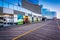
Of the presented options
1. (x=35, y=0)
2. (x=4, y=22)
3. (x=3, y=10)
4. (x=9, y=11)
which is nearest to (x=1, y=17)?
(x=4, y=22)

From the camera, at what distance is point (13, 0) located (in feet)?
156

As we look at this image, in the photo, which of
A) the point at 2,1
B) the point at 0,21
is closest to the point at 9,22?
the point at 0,21

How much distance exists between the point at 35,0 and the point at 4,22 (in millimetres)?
13861

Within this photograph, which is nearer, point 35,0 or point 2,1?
point 2,1

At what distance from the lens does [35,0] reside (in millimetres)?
55000

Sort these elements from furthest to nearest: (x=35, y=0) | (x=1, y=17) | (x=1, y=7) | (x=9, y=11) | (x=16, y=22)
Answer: (x=35, y=0), (x=16, y=22), (x=1, y=17), (x=9, y=11), (x=1, y=7)

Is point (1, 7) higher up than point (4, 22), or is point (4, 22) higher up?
point (1, 7)

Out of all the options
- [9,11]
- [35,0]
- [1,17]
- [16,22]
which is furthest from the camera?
[35,0]

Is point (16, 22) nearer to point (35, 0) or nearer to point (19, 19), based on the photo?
point (19, 19)

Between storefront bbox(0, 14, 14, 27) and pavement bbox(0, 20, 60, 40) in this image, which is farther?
storefront bbox(0, 14, 14, 27)

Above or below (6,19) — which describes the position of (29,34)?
below

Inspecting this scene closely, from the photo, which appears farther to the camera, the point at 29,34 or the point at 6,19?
the point at 6,19

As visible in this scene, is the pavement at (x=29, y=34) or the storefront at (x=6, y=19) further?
the storefront at (x=6, y=19)

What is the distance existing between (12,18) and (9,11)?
21.0ft
